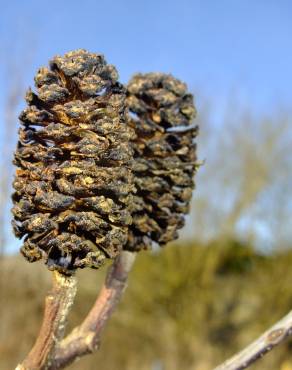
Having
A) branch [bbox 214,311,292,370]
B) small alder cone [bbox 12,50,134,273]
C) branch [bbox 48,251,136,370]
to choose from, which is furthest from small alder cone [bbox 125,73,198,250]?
branch [bbox 214,311,292,370]

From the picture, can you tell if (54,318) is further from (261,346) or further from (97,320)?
(261,346)

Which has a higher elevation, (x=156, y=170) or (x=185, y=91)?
(x=185, y=91)

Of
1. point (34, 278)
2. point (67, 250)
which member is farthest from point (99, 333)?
point (34, 278)

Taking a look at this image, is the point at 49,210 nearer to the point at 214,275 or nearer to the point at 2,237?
the point at 2,237

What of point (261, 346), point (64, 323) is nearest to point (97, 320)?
point (64, 323)

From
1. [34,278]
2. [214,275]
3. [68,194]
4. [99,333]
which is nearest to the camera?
[68,194]

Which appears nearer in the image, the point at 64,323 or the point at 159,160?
the point at 64,323
